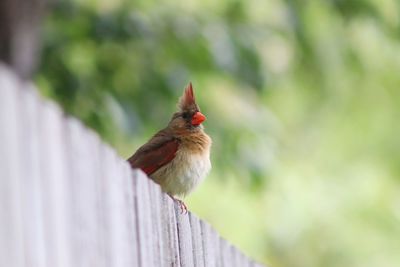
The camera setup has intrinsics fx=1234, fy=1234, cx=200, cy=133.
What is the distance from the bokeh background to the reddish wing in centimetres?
216

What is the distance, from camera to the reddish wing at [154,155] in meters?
4.28

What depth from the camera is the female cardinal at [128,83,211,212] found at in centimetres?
431

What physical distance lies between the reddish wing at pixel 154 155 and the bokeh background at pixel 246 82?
2157 mm

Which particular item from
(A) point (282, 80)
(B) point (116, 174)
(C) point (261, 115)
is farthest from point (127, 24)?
(B) point (116, 174)

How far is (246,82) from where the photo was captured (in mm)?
7297

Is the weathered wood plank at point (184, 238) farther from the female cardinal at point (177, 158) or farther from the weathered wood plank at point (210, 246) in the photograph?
the female cardinal at point (177, 158)

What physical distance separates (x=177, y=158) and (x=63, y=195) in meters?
2.54

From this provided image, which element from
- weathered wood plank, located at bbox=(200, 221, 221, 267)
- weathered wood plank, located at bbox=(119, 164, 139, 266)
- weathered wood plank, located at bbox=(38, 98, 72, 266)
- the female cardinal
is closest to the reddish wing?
the female cardinal

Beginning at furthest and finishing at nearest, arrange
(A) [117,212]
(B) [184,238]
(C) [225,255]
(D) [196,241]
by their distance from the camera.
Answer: (C) [225,255] → (D) [196,241] → (B) [184,238] → (A) [117,212]

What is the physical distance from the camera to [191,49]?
7395 millimetres

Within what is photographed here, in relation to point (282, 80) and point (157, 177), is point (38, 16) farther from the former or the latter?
point (282, 80)

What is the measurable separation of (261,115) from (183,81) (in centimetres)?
131

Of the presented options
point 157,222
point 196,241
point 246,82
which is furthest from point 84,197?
point 246,82

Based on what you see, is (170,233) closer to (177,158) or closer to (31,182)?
(31,182)
